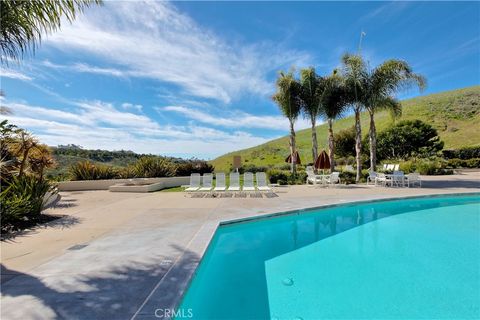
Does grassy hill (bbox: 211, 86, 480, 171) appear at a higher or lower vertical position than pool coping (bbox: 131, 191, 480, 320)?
higher

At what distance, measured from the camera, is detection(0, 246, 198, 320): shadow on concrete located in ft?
8.79

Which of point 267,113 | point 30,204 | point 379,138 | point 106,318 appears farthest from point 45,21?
point 379,138

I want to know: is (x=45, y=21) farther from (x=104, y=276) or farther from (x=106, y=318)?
(x=106, y=318)

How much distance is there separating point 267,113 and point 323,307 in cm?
3060

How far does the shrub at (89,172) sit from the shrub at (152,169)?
1.30m

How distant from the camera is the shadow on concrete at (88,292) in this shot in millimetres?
2680

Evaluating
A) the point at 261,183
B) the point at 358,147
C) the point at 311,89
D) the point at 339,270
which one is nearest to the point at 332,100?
the point at 311,89

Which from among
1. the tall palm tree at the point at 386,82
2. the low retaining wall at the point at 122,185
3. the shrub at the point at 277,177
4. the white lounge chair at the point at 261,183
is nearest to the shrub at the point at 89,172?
the low retaining wall at the point at 122,185

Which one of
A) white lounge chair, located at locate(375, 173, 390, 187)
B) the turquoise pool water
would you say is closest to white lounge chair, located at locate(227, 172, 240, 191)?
the turquoise pool water

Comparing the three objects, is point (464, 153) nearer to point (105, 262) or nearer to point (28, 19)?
point (105, 262)

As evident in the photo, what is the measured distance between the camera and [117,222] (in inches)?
262

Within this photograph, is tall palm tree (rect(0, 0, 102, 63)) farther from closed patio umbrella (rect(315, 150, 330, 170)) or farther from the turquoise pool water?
closed patio umbrella (rect(315, 150, 330, 170))

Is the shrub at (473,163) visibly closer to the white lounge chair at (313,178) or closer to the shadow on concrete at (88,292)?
the white lounge chair at (313,178)

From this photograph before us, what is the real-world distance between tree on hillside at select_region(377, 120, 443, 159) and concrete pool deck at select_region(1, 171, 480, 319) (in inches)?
1287
